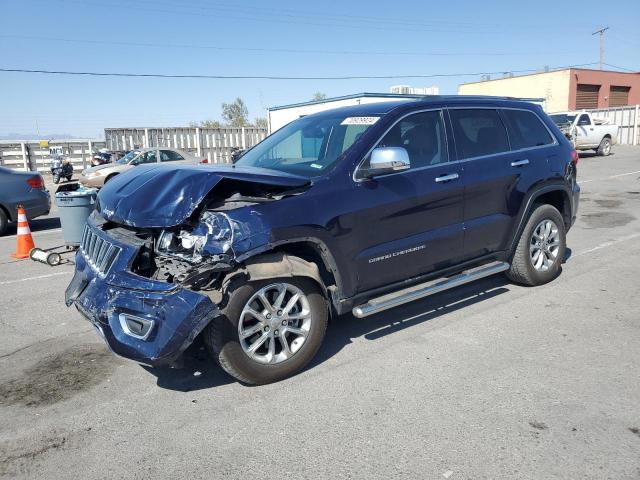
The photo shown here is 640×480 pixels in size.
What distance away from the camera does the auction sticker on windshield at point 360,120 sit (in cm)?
445

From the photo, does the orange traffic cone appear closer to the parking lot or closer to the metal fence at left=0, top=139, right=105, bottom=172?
the parking lot

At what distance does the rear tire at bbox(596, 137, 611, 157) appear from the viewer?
25.5 metres

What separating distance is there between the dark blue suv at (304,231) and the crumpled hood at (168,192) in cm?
1

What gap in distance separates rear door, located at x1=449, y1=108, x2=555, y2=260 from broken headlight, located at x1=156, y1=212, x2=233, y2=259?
2.37 metres

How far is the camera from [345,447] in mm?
3014

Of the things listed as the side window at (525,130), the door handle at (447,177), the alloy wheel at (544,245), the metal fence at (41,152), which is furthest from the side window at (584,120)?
the door handle at (447,177)

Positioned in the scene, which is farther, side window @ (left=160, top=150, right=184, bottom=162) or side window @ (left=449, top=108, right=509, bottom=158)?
side window @ (left=160, top=150, right=184, bottom=162)

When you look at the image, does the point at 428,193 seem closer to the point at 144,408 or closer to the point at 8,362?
the point at 144,408

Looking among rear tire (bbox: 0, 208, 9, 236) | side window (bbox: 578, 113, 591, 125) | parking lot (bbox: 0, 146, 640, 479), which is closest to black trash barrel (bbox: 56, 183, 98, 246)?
parking lot (bbox: 0, 146, 640, 479)

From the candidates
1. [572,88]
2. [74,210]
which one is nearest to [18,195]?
[74,210]

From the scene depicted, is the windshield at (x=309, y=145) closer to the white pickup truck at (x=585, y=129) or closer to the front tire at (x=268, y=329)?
the front tire at (x=268, y=329)

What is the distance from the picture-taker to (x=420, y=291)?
4.45m

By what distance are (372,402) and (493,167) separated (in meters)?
2.70

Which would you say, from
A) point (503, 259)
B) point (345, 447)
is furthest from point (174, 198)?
point (503, 259)
